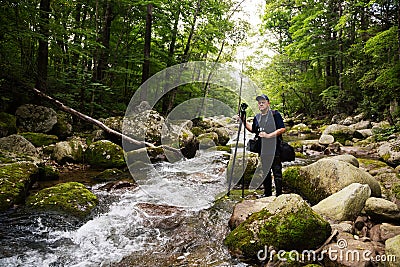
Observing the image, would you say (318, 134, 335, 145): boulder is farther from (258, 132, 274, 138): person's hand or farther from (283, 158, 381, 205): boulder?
(258, 132, 274, 138): person's hand

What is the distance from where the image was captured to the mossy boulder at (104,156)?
7.99 metres

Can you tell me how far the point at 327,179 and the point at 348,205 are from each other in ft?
3.80

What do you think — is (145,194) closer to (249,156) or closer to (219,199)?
(219,199)

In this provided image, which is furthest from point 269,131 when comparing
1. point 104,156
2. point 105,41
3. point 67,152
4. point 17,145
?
point 105,41

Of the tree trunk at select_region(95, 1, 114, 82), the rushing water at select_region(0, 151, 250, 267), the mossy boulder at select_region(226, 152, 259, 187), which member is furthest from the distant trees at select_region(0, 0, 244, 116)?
the mossy boulder at select_region(226, 152, 259, 187)

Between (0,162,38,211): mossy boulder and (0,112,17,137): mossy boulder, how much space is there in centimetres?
310

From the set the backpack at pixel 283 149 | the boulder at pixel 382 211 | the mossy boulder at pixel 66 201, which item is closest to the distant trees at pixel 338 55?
the backpack at pixel 283 149

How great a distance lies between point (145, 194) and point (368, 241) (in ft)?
14.3

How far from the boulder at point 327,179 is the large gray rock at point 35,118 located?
8642 mm

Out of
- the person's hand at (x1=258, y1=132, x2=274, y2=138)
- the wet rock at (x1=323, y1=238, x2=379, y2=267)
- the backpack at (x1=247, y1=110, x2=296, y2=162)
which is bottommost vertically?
the wet rock at (x1=323, y1=238, x2=379, y2=267)

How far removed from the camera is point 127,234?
4188 mm

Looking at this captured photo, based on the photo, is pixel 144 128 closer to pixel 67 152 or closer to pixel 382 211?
pixel 67 152

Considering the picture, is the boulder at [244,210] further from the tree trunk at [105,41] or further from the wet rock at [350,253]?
the tree trunk at [105,41]

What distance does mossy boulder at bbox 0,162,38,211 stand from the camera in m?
4.54
